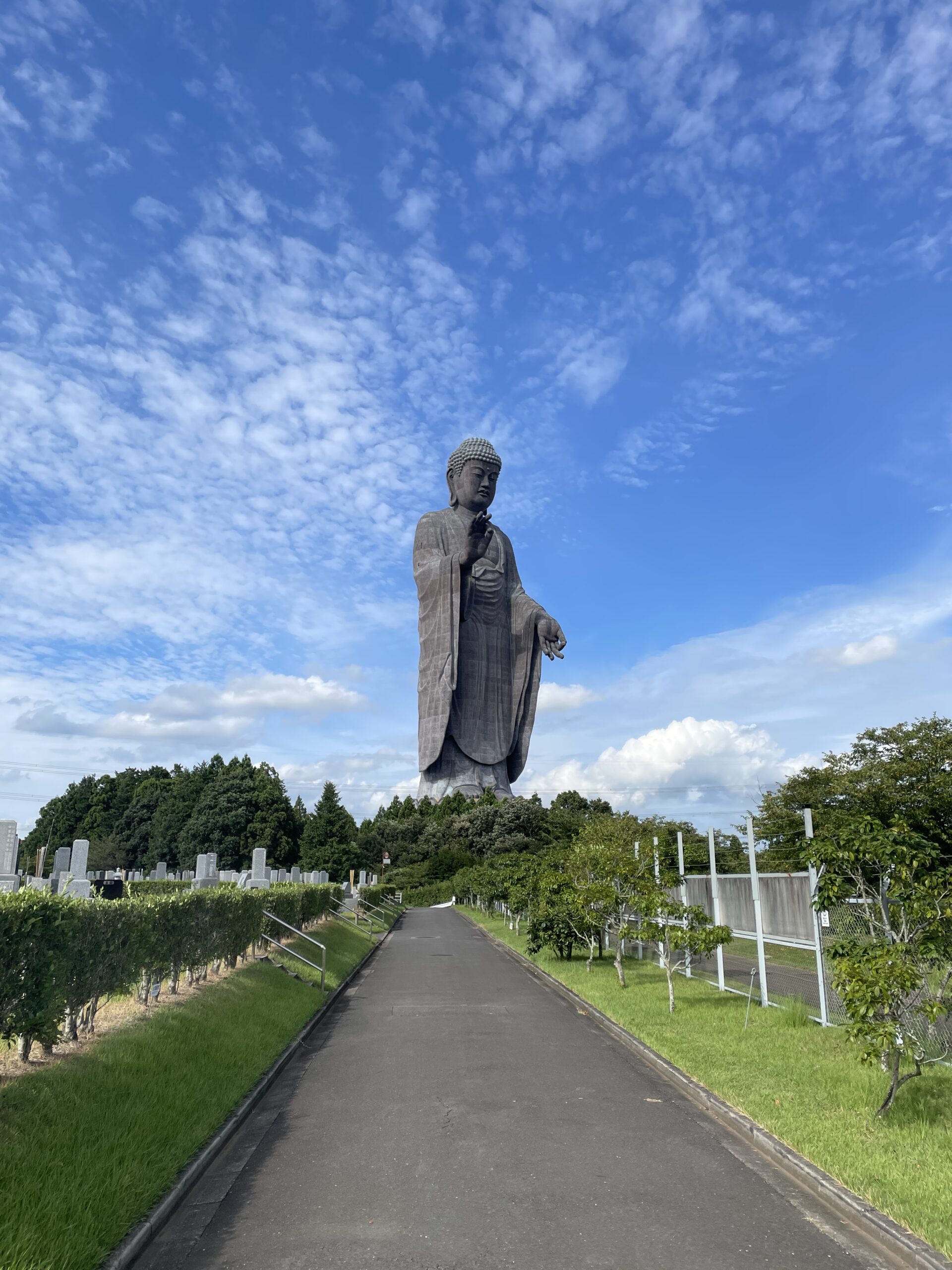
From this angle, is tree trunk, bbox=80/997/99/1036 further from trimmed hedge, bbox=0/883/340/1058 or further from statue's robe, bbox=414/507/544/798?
statue's robe, bbox=414/507/544/798

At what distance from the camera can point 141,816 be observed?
269ft

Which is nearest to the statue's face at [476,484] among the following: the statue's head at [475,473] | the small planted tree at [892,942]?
the statue's head at [475,473]

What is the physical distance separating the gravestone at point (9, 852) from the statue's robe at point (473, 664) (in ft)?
166

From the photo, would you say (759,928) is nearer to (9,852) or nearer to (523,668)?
(9,852)

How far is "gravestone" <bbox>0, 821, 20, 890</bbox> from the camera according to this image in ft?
35.8

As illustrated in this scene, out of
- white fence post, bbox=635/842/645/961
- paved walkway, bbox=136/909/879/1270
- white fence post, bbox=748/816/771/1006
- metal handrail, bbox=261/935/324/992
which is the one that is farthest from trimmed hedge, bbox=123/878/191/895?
white fence post, bbox=748/816/771/1006

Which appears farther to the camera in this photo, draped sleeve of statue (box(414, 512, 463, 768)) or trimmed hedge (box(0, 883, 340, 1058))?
draped sleeve of statue (box(414, 512, 463, 768))

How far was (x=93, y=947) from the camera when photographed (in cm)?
792

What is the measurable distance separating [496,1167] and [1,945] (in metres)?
3.73

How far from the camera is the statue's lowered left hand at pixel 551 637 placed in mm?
61375

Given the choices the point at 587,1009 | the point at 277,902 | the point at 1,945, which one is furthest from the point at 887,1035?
the point at 277,902

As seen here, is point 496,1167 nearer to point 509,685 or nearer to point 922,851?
point 922,851

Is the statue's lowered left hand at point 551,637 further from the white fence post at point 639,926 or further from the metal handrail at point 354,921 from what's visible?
the white fence post at point 639,926

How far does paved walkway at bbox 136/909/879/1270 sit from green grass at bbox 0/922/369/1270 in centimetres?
31
